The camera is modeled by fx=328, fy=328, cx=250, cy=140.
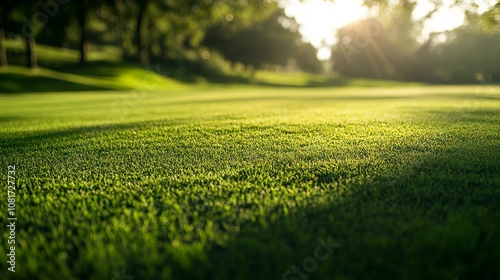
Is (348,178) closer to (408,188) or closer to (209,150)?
(408,188)

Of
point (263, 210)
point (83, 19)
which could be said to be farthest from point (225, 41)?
point (263, 210)

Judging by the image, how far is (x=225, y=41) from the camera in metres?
70.2

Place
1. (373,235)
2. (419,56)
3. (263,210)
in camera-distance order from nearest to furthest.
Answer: (373,235)
(263,210)
(419,56)

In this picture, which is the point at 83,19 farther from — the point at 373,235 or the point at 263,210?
the point at 373,235

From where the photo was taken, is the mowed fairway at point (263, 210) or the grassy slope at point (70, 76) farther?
the grassy slope at point (70, 76)

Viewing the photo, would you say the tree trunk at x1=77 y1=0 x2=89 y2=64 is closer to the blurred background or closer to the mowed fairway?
the blurred background

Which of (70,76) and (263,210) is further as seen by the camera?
(70,76)

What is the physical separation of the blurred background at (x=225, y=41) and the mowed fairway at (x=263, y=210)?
12660 mm

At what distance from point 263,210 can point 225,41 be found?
234 feet

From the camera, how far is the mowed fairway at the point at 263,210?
175 centimetres

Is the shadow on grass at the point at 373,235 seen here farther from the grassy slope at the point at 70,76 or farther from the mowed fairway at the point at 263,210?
the grassy slope at the point at 70,76

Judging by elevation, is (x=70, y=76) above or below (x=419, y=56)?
below

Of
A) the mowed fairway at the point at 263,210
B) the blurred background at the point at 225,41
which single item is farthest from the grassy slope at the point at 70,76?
the mowed fairway at the point at 263,210

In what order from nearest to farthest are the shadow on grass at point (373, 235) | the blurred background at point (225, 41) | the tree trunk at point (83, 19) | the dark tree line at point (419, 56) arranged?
the shadow on grass at point (373, 235) < the blurred background at point (225, 41) < the tree trunk at point (83, 19) < the dark tree line at point (419, 56)
